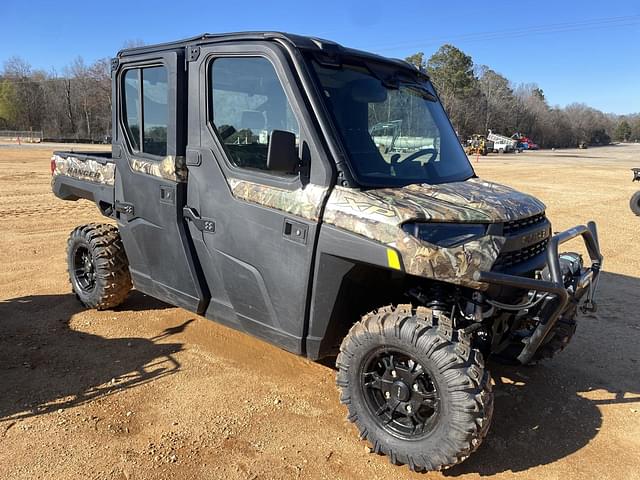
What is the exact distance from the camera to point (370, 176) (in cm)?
331

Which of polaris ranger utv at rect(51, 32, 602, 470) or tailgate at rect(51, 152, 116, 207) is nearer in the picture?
polaris ranger utv at rect(51, 32, 602, 470)

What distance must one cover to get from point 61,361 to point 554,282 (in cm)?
391

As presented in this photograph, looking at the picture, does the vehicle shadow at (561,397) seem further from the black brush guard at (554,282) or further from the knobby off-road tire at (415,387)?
the black brush guard at (554,282)

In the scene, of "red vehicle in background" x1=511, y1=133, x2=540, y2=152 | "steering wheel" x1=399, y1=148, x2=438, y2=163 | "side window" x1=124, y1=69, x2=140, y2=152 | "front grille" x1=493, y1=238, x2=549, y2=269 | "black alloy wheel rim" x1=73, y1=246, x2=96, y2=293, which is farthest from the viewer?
"red vehicle in background" x1=511, y1=133, x2=540, y2=152

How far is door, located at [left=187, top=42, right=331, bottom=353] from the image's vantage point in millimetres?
3359

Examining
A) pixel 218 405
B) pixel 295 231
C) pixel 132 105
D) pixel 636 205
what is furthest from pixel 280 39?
→ pixel 636 205

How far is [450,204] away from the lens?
10.3 feet

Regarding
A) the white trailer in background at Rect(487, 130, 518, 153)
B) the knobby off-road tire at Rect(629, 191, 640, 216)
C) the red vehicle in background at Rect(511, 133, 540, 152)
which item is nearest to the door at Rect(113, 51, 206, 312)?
the knobby off-road tire at Rect(629, 191, 640, 216)

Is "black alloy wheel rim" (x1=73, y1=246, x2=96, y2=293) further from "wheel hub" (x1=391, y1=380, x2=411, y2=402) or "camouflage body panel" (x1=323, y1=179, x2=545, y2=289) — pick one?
"wheel hub" (x1=391, y1=380, x2=411, y2=402)

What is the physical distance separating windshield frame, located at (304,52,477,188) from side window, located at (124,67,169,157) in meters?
1.49

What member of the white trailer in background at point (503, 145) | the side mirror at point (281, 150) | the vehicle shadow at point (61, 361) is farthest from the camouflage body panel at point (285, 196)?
the white trailer in background at point (503, 145)

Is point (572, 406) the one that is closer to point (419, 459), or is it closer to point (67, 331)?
point (419, 459)

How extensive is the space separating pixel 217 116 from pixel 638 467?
3.73m

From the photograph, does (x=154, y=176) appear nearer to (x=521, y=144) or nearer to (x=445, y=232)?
(x=445, y=232)
